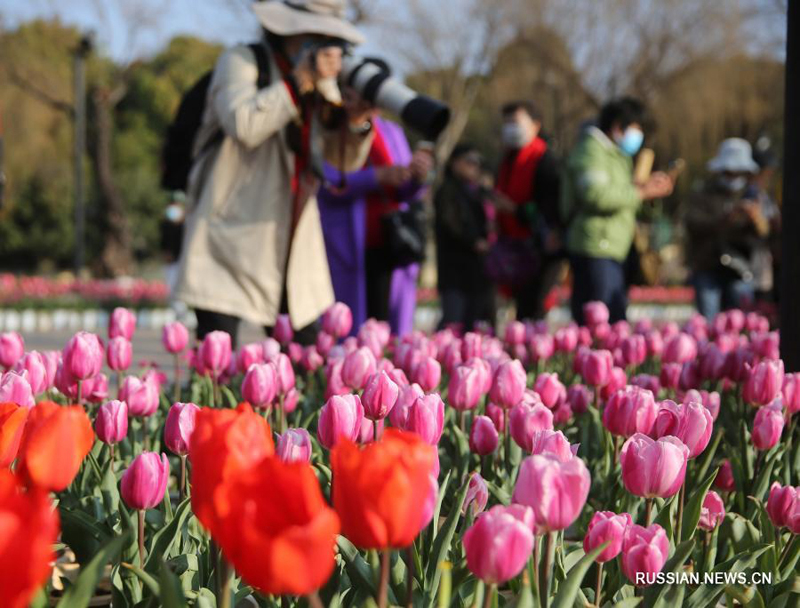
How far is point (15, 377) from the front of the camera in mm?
1798

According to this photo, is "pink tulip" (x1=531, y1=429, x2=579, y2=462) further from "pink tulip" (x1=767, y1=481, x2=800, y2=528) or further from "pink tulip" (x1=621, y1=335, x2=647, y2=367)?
"pink tulip" (x1=621, y1=335, x2=647, y2=367)

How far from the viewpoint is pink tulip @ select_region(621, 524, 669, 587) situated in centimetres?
143

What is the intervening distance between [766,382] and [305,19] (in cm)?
235

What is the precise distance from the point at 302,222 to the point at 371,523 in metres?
3.34

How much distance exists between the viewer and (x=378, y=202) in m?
5.58

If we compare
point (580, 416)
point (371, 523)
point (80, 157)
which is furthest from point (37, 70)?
point (371, 523)

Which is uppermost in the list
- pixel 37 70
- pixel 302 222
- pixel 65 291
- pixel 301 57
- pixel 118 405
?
pixel 37 70

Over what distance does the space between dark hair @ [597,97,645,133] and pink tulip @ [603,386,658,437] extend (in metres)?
4.50

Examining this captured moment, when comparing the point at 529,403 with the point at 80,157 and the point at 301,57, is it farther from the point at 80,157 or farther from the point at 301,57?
the point at 80,157

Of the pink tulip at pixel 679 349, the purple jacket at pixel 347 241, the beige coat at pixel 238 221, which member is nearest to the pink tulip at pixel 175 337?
the beige coat at pixel 238 221

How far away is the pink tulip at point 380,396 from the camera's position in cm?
190

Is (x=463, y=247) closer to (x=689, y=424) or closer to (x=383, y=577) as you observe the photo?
(x=689, y=424)

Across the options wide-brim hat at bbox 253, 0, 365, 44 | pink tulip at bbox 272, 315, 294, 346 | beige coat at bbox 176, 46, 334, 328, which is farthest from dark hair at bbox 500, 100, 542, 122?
pink tulip at bbox 272, 315, 294, 346

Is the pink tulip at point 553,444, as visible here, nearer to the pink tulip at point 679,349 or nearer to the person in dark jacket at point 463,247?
the pink tulip at point 679,349
